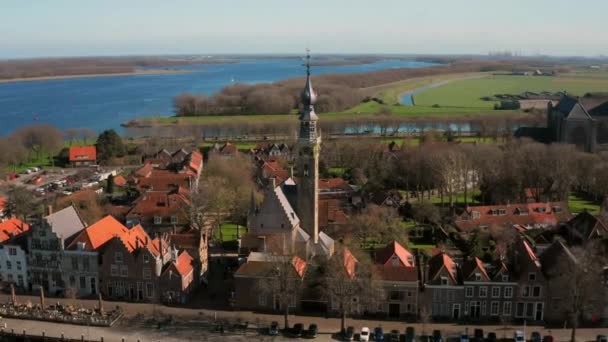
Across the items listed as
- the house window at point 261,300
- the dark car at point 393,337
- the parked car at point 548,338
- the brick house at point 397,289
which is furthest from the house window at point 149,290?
the parked car at point 548,338

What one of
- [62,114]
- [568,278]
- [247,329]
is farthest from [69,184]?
[62,114]

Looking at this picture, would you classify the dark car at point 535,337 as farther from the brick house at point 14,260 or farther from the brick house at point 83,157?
the brick house at point 83,157

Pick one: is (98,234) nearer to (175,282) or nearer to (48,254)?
(48,254)

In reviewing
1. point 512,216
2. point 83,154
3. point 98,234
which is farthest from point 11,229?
point 83,154

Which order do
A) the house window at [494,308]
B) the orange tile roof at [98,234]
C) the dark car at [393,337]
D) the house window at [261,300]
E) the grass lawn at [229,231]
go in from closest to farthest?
1. the dark car at [393,337]
2. the house window at [494,308]
3. the house window at [261,300]
4. the orange tile roof at [98,234]
5. the grass lawn at [229,231]

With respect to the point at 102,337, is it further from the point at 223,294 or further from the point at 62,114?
the point at 62,114

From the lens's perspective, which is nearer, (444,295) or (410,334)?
(410,334)
